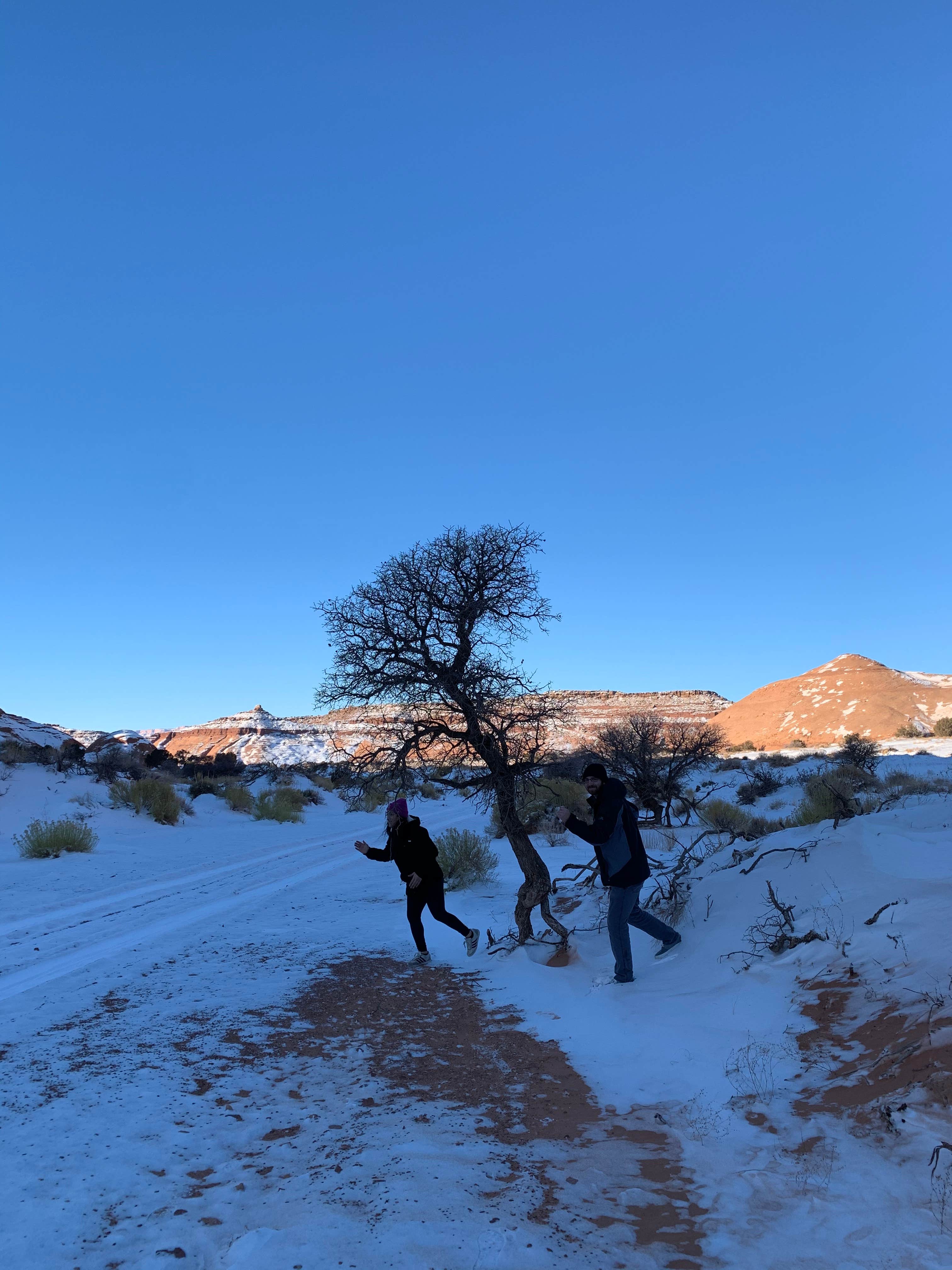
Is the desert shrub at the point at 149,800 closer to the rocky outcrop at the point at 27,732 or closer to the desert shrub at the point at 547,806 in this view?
the desert shrub at the point at 547,806

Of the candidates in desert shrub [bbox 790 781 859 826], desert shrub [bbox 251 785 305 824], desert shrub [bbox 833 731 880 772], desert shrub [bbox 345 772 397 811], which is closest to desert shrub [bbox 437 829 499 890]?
desert shrub [bbox 345 772 397 811]

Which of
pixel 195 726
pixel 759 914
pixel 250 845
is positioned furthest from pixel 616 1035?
pixel 195 726

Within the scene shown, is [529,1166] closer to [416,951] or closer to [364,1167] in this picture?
[364,1167]

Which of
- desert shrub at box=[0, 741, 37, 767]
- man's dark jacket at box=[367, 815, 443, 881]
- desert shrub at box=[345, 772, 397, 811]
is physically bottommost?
man's dark jacket at box=[367, 815, 443, 881]

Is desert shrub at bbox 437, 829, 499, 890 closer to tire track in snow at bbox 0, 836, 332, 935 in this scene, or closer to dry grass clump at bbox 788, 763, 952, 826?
tire track in snow at bbox 0, 836, 332, 935

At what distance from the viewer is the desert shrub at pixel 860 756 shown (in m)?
24.9

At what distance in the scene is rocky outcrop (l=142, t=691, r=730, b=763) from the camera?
79875 millimetres

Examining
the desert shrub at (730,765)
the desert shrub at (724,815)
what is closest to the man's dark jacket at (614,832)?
the desert shrub at (724,815)

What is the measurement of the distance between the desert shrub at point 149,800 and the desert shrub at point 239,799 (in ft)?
13.6

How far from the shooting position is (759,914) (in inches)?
261

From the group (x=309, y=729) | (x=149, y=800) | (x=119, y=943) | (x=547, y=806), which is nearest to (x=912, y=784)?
(x=547, y=806)

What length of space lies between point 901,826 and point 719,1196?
6.10m

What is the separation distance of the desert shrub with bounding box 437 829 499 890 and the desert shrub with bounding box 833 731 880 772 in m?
15.1

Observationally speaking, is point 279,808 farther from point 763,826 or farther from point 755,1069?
point 755,1069
